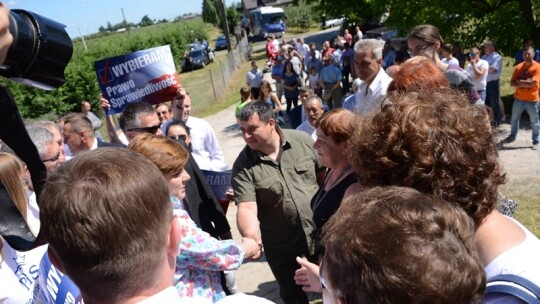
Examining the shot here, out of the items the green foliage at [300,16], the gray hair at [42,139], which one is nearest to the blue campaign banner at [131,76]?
the gray hair at [42,139]

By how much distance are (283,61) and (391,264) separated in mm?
11805

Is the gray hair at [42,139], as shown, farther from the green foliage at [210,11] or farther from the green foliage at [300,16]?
the green foliage at [210,11]

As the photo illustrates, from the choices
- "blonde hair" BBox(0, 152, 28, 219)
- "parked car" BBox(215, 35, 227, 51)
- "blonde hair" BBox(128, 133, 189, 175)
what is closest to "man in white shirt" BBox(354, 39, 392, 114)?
"blonde hair" BBox(128, 133, 189, 175)

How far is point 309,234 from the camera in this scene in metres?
3.33

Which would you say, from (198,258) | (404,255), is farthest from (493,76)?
(404,255)

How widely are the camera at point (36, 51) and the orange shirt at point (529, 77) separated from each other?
7.52 metres

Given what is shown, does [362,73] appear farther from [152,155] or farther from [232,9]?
[232,9]

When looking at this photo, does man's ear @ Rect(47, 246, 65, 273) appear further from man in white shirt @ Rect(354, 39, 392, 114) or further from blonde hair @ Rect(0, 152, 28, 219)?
man in white shirt @ Rect(354, 39, 392, 114)

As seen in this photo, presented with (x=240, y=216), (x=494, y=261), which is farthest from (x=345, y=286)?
(x=240, y=216)

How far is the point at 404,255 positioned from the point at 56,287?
139 cm

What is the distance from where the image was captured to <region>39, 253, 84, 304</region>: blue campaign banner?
1703 mm

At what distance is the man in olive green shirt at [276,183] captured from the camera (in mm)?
3229

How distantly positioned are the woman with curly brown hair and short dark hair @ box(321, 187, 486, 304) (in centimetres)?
30

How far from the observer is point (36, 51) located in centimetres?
130
